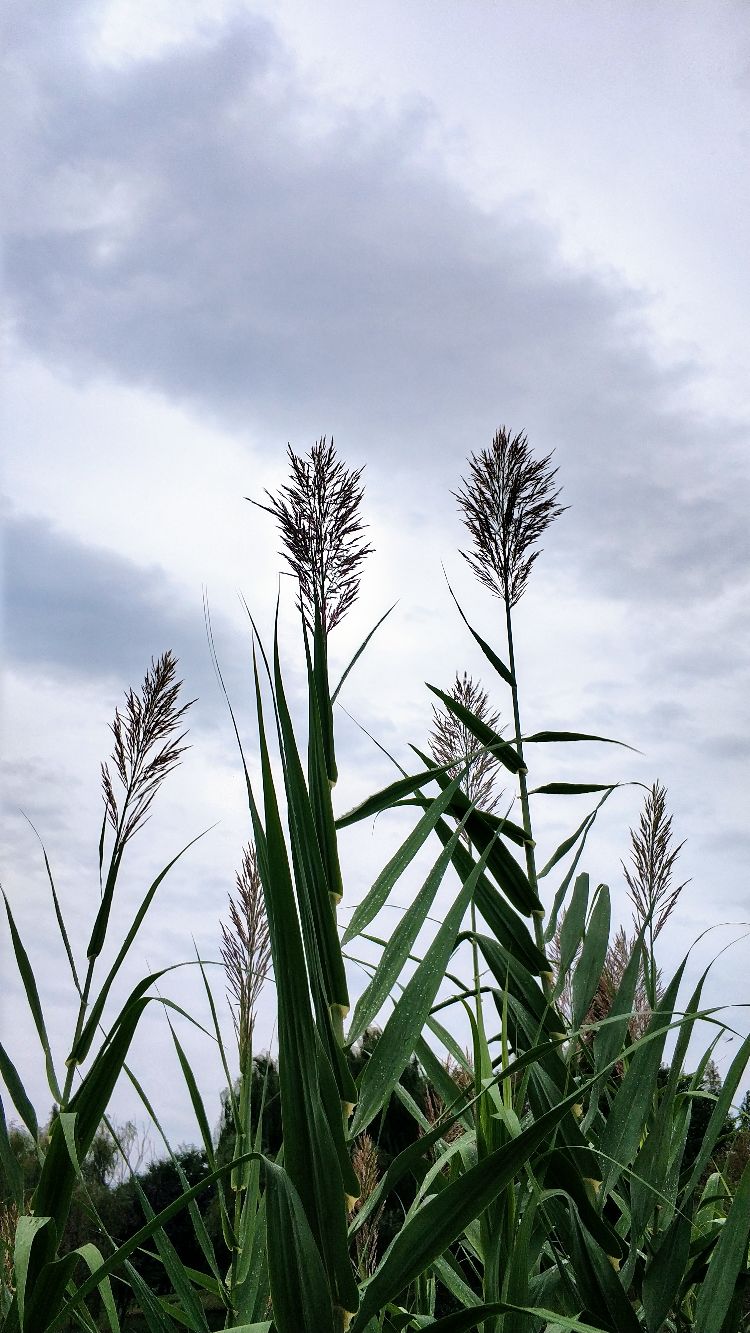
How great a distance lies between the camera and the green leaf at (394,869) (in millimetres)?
764

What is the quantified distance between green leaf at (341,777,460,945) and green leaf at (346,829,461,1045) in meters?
0.03

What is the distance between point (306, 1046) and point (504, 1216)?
0.39 m

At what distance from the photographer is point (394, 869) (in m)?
0.78

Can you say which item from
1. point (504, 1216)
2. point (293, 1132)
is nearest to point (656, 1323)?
point (504, 1216)

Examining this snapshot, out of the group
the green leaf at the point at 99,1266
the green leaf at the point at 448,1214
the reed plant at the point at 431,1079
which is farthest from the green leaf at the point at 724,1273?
the green leaf at the point at 99,1266

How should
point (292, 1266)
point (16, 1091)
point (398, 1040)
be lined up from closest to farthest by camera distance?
point (292, 1266) → point (398, 1040) → point (16, 1091)

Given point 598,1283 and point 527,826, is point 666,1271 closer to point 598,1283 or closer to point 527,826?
point 598,1283

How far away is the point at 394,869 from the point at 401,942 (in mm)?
63

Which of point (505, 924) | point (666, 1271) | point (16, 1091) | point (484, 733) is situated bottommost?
point (666, 1271)

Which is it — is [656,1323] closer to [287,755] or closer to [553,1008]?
[553,1008]

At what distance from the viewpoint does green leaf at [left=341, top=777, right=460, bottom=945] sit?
76 cm

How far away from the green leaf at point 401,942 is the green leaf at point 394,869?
3 cm

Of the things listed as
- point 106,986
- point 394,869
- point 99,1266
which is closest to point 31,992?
point 106,986

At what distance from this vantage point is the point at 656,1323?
0.99 meters
